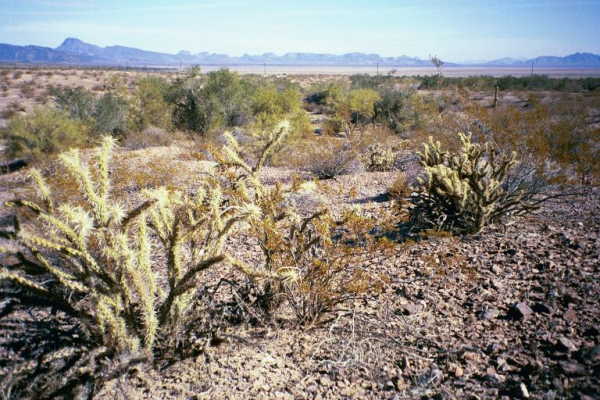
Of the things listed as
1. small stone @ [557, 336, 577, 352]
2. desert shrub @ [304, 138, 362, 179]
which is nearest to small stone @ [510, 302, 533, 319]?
small stone @ [557, 336, 577, 352]

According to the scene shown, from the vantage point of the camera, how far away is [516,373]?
2.88m

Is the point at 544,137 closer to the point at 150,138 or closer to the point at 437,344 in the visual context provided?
the point at 437,344

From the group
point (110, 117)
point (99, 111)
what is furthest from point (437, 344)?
point (99, 111)

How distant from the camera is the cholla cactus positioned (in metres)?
5.25

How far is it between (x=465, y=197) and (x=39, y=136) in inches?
494

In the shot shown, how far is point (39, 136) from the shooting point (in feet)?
40.7

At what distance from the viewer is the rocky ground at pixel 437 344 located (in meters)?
2.78

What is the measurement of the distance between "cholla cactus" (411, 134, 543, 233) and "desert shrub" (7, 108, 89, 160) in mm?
10964

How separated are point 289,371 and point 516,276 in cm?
267

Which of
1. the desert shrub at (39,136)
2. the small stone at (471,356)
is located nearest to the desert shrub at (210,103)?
the desert shrub at (39,136)

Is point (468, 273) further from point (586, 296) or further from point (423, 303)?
point (586, 296)

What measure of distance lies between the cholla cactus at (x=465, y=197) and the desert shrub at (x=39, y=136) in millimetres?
10964

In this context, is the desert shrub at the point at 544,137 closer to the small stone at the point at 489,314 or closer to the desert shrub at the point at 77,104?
the small stone at the point at 489,314

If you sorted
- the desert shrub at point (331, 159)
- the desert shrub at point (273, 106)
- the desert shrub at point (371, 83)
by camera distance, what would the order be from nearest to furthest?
1. the desert shrub at point (331, 159)
2. the desert shrub at point (273, 106)
3. the desert shrub at point (371, 83)
